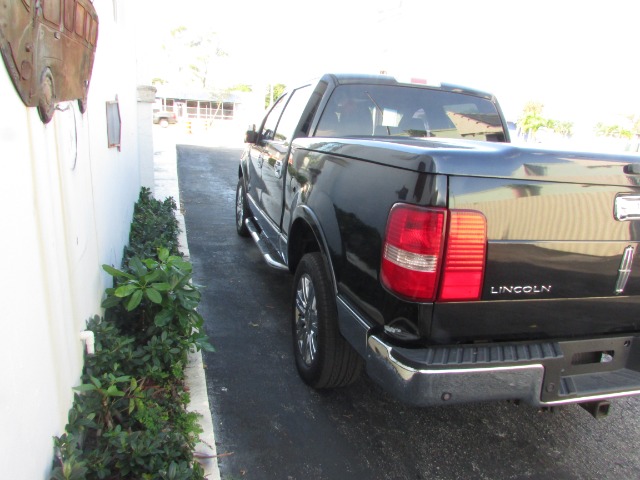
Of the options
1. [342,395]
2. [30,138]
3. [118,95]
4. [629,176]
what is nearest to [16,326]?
[30,138]

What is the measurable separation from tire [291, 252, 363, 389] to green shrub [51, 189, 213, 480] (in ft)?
2.21

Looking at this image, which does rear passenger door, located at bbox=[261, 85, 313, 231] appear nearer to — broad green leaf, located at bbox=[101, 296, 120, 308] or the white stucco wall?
the white stucco wall

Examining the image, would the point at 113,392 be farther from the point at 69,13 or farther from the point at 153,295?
the point at 69,13

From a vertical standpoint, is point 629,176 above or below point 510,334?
above

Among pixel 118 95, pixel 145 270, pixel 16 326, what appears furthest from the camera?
A: pixel 118 95

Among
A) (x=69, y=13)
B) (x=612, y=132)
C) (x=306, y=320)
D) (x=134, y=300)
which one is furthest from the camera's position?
(x=612, y=132)

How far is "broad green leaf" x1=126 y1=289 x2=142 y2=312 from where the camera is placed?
2.67m

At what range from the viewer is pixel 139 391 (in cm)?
236

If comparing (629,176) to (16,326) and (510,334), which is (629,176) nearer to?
(510,334)

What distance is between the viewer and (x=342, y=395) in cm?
320

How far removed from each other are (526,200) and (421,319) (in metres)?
0.66

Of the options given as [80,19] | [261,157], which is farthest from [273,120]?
[80,19]

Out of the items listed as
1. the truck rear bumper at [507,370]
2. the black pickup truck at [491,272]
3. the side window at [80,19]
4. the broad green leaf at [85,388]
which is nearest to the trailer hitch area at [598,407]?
the black pickup truck at [491,272]

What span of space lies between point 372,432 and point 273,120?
3435 mm
